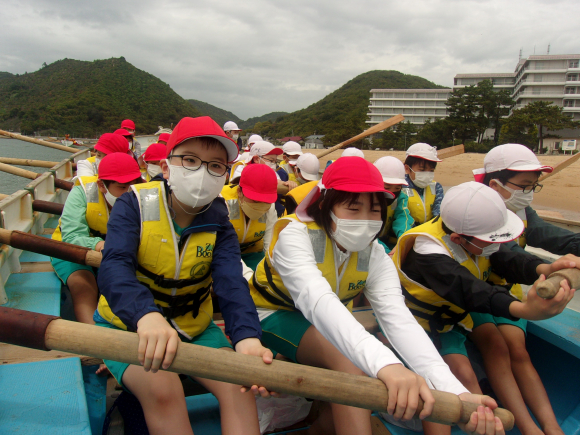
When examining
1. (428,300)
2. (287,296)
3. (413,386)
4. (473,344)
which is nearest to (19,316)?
(287,296)

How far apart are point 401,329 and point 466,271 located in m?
0.60

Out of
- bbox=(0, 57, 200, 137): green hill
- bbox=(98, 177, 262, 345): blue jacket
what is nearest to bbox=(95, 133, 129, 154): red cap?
bbox=(98, 177, 262, 345): blue jacket

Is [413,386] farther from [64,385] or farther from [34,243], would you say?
[34,243]

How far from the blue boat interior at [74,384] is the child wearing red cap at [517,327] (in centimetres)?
28

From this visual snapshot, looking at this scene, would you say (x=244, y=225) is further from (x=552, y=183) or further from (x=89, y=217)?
(x=552, y=183)

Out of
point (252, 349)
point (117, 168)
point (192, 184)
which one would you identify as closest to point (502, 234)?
point (252, 349)

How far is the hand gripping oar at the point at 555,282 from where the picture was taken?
160 cm

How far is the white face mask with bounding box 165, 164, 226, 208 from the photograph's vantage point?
1.71 metres

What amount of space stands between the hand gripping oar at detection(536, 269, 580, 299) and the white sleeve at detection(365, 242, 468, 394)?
0.53 metres

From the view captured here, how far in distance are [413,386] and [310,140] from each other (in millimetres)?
74186

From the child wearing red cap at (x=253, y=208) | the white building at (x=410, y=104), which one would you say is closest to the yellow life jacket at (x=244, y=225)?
the child wearing red cap at (x=253, y=208)

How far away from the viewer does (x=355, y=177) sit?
174 centimetres

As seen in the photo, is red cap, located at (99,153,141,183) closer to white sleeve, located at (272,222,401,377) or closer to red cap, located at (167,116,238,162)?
red cap, located at (167,116,238,162)

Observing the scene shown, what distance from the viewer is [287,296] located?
6.37 feet
